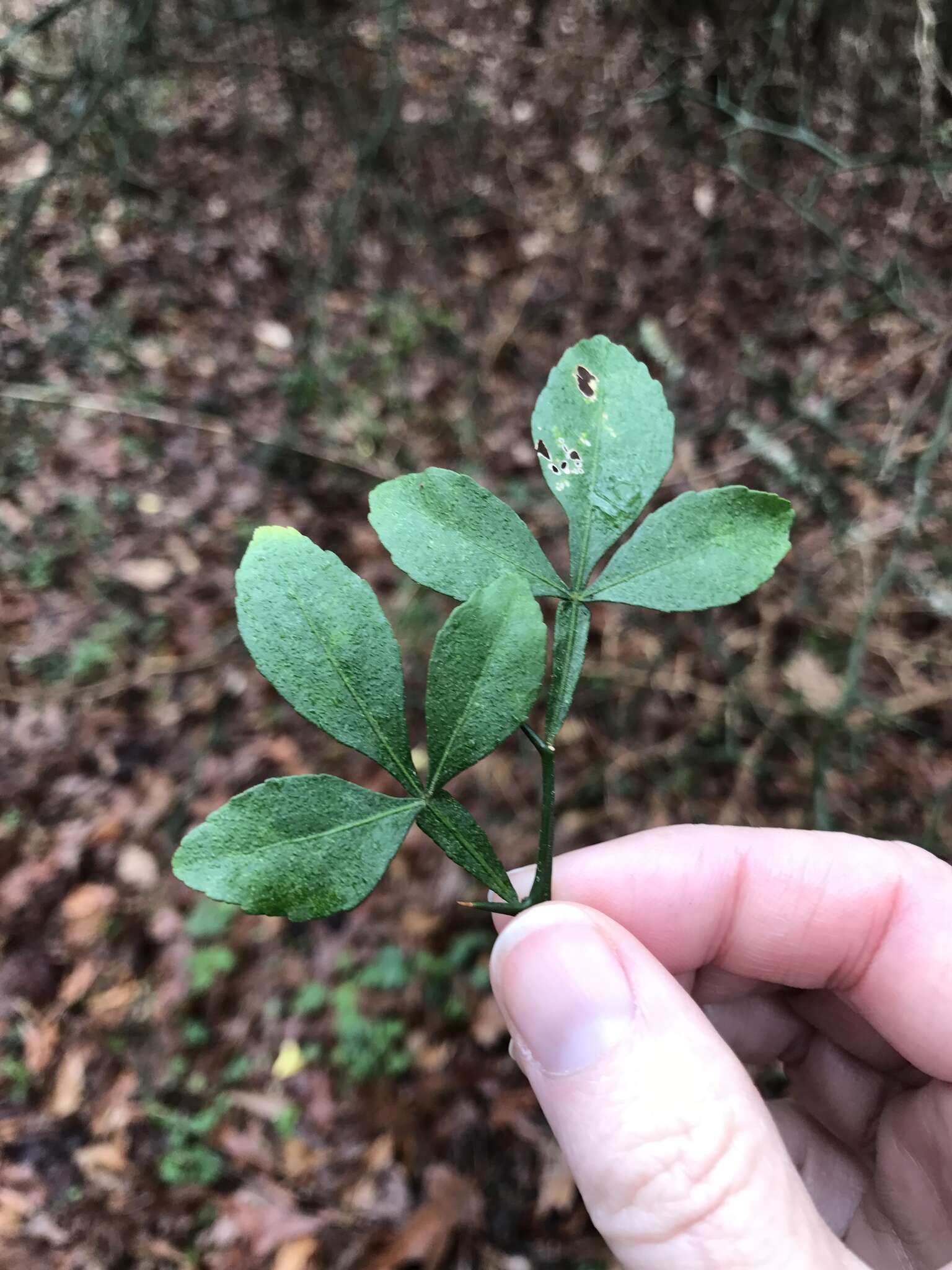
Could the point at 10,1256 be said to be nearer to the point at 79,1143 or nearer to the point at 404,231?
the point at 79,1143

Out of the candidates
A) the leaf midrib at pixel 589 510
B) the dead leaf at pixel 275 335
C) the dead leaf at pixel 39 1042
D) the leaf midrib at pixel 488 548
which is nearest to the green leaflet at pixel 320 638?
the leaf midrib at pixel 488 548

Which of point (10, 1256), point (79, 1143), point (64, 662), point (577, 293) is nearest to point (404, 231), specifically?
point (577, 293)

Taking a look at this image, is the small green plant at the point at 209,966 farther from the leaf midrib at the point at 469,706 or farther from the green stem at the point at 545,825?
the leaf midrib at the point at 469,706

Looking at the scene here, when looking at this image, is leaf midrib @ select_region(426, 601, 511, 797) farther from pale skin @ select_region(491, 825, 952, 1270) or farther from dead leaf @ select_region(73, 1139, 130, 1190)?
dead leaf @ select_region(73, 1139, 130, 1190)

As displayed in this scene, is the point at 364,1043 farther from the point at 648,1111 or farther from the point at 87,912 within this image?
the point at 648,1111

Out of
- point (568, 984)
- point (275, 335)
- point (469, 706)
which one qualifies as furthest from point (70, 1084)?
point (275, 335)

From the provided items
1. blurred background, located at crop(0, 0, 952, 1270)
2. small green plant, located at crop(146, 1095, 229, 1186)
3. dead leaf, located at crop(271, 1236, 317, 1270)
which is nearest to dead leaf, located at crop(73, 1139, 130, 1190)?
blurred background, located at crop(0, 0, 952, 1270)

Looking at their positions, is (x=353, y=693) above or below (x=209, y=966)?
above
